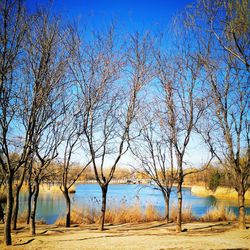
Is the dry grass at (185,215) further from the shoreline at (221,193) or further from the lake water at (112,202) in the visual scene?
the shoreline at (221,193)

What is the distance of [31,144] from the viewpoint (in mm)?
7523

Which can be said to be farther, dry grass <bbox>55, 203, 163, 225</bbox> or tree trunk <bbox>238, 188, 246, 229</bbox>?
dry grass <bbox>55, 203, 163, 225</bbox>

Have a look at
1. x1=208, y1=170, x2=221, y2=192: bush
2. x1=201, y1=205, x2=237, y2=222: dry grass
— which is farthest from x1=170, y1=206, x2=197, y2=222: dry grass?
x1=208, y1=170, x2=221, y2=192: bush

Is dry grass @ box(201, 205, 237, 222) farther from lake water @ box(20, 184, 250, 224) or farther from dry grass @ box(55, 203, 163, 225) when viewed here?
dry grass @ box(55, 203, 163, 225)

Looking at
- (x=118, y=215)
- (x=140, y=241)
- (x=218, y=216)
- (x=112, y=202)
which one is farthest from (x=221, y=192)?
(x=140, y=241)

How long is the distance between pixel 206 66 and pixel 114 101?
141 inches

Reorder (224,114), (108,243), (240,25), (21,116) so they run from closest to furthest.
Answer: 1. (240,25)
2. (108,243)
3. (21,116)
4. (224,114)

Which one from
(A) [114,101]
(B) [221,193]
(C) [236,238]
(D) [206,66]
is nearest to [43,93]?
(A) [114,101]

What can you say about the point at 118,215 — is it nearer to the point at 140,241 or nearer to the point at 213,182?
the point at 140,241

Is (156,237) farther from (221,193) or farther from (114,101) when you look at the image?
(221,193)

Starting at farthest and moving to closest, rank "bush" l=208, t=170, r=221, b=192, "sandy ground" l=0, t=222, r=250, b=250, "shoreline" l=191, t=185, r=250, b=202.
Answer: "bush" l=208, t=170, r=221, b=192 → "shoreline" l=191, t=185, r=250, b=202 → "sandy ground" l=0, t=222, r=250, b=250

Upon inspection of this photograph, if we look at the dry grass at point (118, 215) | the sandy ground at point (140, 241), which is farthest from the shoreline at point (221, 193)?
the sandy ground at point (140, 241)

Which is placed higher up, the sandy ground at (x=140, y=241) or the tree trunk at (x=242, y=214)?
the tree trunk at (x=242, y=214)

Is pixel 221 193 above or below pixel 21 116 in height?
below
